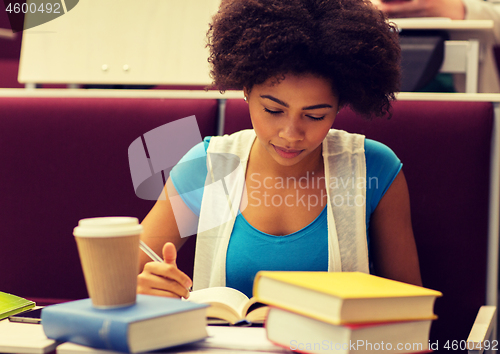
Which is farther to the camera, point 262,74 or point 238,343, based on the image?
point 262,74

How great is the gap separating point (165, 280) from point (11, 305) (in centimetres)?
27

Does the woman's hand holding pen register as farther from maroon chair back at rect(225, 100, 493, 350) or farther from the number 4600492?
the number 4600492

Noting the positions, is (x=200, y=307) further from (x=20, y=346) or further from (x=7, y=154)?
(x=7, y=154)

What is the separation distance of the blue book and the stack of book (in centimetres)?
10

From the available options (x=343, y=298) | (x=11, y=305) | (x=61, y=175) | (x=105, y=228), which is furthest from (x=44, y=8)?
(x=343, y=298)

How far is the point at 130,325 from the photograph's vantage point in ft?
1.82

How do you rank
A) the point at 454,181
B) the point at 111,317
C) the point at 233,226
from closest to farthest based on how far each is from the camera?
the point at 111,317, the point at 233,226, the point at 454,181

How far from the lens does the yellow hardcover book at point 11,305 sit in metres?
0.78

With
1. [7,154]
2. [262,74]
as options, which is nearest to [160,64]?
[7,154]

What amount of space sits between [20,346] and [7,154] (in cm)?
98

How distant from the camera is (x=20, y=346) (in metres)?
0.60

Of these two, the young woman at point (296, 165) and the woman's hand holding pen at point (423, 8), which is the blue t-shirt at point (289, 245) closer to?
the young woman at point (296, 165)

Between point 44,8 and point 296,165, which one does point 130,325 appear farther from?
point 44,8

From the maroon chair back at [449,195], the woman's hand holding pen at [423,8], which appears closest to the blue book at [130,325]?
Answer: the maroon chair back at [449,195]
